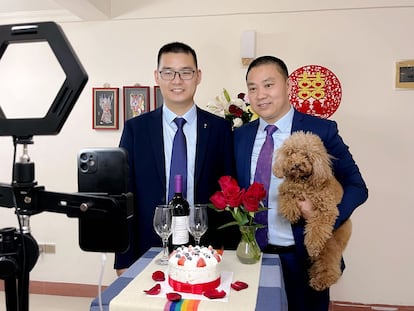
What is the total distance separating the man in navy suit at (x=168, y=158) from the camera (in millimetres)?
1765

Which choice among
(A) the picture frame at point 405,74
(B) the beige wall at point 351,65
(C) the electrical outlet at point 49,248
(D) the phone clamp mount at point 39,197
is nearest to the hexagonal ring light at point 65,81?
(D) the phone clamp mount at point 39,197

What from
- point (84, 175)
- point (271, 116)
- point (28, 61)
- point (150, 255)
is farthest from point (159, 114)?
point (28, 61)

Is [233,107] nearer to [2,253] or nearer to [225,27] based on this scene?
[225,27]

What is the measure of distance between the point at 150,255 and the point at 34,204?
34.6 inches

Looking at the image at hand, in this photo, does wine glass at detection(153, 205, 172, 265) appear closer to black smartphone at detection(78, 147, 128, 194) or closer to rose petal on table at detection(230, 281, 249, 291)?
rose petal on table at detection(230, 281, 249, 291)

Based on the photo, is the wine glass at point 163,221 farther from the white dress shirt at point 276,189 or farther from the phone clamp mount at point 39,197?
the phone clamp mount at point 39,197

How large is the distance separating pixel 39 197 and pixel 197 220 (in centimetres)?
79

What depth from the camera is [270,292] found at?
1.19 metres

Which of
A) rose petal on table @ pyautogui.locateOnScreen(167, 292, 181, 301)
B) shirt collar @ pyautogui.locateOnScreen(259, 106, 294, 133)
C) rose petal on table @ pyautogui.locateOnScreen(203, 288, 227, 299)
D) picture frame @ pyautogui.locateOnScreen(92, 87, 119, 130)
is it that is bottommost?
rose petal on table @ pyautogui.locateOnScreen(203, 288, 227, 299)

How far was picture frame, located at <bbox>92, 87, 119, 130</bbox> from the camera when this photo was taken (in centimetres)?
306

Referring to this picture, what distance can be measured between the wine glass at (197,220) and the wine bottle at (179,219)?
20mm

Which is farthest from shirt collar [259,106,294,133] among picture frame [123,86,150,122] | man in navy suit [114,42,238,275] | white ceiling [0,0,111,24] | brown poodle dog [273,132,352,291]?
white ceiling [0,0,111,24]

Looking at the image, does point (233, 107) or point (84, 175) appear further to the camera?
point (233, 107)

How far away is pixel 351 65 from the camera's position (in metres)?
2.79
